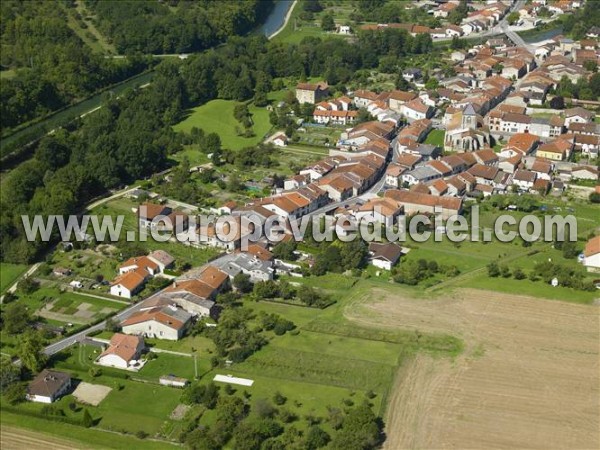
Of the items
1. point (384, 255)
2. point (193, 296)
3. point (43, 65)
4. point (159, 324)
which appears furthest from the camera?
point (43, 65)

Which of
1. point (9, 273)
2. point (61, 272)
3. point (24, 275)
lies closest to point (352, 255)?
point (61, 272)

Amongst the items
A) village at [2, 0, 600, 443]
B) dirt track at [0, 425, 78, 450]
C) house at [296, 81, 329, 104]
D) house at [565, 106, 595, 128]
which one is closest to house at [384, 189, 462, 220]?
village at [2, 0, 600, 443]

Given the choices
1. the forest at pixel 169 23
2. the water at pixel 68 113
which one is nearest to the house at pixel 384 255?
the water at pixel 68 113

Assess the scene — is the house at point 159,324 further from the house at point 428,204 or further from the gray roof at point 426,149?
the gray roof at point 426,149

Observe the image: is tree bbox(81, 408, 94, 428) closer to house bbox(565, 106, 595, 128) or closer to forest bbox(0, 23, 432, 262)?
forest bbox(0, 23, 432, 262)

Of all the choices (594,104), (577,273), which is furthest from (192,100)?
(577,273)

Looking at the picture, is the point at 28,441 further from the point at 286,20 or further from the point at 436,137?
the point at 286,20

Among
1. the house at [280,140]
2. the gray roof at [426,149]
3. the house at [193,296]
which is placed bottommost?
the house at [193,296]
